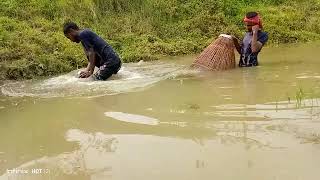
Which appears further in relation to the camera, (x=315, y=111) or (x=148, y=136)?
(x=315, y=111)

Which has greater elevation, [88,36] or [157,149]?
[88,36]

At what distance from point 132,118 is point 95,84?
196 centimetres

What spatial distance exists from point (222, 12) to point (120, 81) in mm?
5052

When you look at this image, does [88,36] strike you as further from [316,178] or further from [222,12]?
[222,12]

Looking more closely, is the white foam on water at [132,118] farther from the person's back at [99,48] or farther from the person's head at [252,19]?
the person's head at [252,19]

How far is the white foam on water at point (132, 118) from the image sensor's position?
460 centimetres

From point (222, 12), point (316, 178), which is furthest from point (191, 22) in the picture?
Result: point (316, 178)

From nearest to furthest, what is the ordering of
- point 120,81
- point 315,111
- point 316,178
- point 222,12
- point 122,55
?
point 316,178 < point 315,111 < point 120,81 < point 122,55 < point 222,12

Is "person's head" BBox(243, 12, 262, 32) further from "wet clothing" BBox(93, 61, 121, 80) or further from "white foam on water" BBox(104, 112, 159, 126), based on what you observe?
"white foam on water" BBox(104, 112, 159, 126)

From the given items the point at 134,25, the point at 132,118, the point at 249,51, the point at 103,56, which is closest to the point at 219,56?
the point at 249,51

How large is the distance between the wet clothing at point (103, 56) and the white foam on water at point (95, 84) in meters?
0.12

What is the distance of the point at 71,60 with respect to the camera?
820 centimetres

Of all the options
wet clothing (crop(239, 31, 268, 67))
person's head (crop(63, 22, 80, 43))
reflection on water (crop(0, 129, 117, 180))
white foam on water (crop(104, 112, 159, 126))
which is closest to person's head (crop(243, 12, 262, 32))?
wet clothing (crop(239, 31, 268, 67))

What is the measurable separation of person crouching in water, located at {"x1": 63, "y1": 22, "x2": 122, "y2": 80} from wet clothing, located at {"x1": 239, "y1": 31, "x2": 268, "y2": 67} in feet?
6.41
